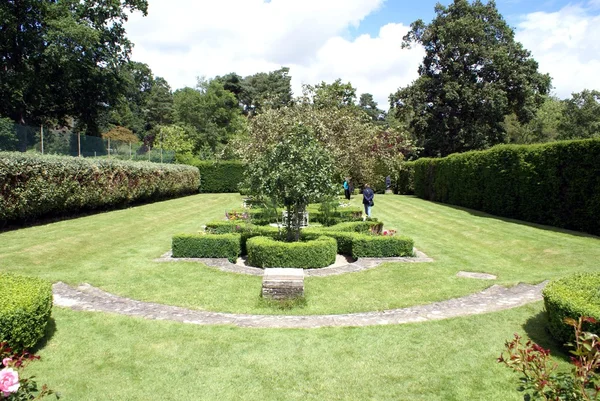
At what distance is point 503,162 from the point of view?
18906 millimetres

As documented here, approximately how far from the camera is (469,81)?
36.0 m

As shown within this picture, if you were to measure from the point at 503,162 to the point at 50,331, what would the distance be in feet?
61.4

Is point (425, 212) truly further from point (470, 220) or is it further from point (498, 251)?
point (498, 251)

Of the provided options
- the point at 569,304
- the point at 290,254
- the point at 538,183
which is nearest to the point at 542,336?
the point at 569,304

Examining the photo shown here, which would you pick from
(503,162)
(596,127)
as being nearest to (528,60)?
(596,127)

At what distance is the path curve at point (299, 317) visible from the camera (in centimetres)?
679

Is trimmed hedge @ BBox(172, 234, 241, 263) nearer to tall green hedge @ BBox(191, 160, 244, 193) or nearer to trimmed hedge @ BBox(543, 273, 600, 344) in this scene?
trimmed hedge @ BBox(543, 273, 600, 344)

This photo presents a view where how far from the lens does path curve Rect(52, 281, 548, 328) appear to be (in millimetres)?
6793

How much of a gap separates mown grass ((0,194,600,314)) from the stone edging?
1.02 feet

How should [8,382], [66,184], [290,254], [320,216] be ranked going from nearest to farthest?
[8,382] → [290,254] → [66,184] → [320,216]

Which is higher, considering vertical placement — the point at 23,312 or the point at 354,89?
the point at 354,89

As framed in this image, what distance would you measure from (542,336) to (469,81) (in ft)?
113

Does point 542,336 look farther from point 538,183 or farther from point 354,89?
point 354,89

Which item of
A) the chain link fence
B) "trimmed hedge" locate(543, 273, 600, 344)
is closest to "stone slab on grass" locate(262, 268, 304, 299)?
"trimmed hedge" locate(543, 273, 600, 344)
